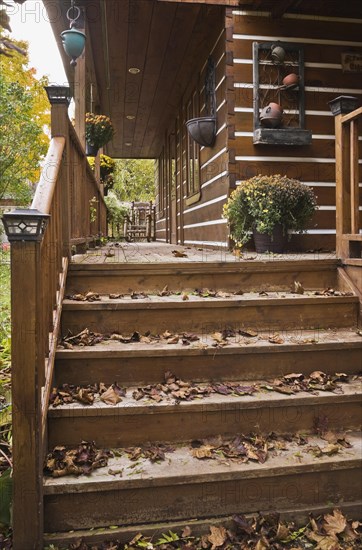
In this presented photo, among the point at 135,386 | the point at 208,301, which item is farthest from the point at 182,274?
the point at 135,386

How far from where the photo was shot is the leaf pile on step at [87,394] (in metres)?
2.15

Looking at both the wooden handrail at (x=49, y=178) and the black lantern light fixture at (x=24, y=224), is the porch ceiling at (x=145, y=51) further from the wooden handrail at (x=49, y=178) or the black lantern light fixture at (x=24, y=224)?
the black lantern light fixture at (x=24, y=224)

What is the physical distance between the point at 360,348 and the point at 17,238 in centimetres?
196

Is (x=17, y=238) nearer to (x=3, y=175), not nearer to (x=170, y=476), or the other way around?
(x=170, y=476)

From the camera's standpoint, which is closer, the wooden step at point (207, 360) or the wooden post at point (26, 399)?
the wooden post at point (26, 399)

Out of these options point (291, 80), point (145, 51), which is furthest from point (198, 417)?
point (145, 51)

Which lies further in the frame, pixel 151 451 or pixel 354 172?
pixel 354 172

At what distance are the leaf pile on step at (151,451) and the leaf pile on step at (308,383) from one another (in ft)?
2.02

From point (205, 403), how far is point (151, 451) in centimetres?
33

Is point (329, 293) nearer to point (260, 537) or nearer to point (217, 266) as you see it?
point (217, 266)

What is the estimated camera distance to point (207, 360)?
8.13 feet

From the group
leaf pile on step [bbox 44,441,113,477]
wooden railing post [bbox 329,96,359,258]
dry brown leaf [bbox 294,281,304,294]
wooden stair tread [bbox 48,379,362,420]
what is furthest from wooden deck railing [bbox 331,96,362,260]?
leaf pile on step [bbox 44,441,113,477]

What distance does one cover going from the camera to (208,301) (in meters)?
2.79

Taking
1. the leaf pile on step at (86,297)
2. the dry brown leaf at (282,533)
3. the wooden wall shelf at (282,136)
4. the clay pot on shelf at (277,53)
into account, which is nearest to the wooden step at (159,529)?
the dry brown leaf at (282,533)
